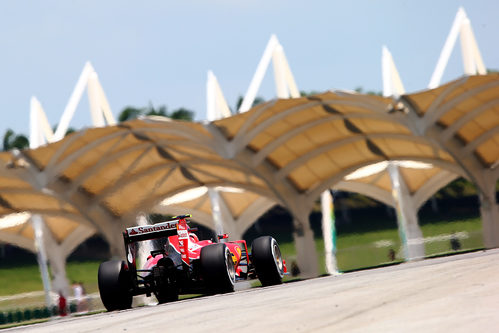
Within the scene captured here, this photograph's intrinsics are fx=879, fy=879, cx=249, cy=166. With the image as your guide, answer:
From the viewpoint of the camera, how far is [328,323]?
8789 millimetres

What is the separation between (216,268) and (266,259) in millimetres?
1930

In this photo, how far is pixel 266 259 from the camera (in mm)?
19375

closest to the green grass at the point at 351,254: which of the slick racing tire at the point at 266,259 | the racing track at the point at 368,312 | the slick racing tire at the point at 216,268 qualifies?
the slick racing tire at the point at 266,259

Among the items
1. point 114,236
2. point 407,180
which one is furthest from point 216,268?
point 407,180

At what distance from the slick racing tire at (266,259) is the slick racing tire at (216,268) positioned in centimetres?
146

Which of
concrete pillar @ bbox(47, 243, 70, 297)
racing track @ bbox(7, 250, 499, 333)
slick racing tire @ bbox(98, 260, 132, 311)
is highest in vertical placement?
concrete pillar @ bbox(47, 243, 70, 297)

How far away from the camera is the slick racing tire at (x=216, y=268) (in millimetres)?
17750

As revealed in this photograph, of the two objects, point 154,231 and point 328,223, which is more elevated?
point 328,223

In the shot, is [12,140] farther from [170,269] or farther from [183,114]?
[170,269]

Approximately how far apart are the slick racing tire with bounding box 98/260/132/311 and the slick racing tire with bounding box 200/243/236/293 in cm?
174

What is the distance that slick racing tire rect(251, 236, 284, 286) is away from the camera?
19.3 m

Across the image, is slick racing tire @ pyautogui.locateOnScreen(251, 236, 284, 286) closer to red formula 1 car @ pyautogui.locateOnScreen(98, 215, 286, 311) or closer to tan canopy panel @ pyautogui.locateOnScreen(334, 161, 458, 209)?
red formula 1 car @ pyautogui.locateOnScreen(98, 215, 286, 311)

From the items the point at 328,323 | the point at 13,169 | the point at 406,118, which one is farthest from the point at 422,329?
the point at 13,169

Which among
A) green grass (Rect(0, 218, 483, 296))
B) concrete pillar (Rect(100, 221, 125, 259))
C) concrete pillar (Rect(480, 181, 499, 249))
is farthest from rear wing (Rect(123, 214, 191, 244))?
concrete pillar (Rect(100, 221, 125, 259))
